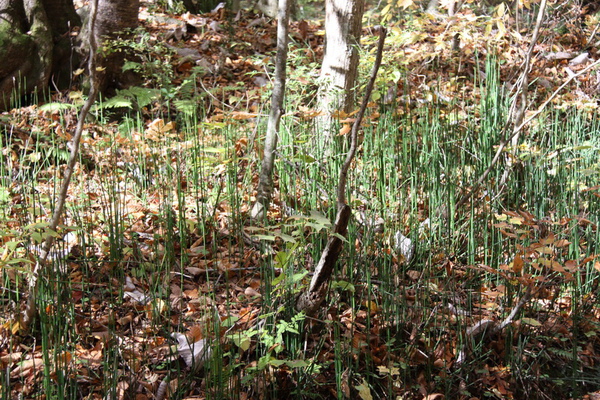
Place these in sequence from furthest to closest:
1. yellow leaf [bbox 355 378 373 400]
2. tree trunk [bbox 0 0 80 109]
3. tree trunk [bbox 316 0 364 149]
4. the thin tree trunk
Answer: tree trunk [bbox 0 0 80 109] < tree trunk [bbox 316 0 364 149] < the thin tree trunk < yellow leaf [bbox 355 378 373 400]

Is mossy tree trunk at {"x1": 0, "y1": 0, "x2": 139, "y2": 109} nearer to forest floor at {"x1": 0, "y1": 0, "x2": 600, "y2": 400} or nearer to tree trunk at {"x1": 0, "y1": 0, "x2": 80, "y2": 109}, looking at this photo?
tree trunk at {"x1": 0, "y1": 0, "x2": 80, "y2": 109}

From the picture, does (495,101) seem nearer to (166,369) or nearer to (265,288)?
(265,288)

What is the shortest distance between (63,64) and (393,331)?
2.96 m

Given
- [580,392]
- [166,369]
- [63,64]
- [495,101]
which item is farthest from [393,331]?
[63,64]

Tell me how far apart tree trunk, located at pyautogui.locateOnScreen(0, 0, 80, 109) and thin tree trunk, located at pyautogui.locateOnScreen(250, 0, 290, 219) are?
1.74 metres

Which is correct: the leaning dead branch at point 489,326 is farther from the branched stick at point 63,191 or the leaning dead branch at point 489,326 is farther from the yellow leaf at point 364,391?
the branched stick at point 63,191

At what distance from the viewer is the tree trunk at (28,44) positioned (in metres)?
3.36

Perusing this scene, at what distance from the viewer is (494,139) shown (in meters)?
2.86

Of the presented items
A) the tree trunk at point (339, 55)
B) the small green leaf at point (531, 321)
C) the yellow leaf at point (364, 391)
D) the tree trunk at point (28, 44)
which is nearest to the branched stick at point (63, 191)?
the yellow leaf at point (364, 391)

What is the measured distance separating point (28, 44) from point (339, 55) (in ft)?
6.54

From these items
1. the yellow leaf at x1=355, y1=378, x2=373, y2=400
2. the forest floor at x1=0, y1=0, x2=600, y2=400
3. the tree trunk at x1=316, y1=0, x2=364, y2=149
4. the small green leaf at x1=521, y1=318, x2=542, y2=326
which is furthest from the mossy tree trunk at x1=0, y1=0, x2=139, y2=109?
the small green leaf at x1=521, y1=318, x2=542, y2=326

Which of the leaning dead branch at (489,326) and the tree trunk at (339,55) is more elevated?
the tree trunk at (339,55)

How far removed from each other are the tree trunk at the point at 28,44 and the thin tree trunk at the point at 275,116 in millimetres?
1736

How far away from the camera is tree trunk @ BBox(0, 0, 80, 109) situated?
132 inches
